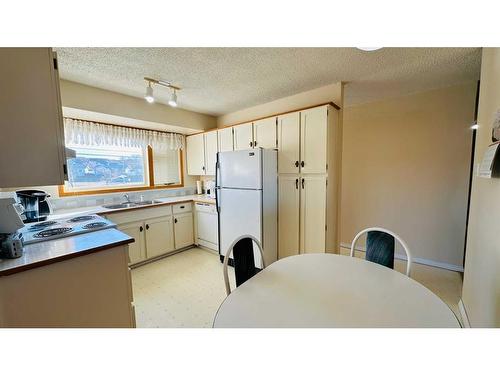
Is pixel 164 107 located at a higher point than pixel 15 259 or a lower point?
higher

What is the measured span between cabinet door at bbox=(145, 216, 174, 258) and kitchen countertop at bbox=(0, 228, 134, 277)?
Result: 4.59 feet

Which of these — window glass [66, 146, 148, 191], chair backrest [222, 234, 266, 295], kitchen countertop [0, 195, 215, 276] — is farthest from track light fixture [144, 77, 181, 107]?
chair backrest [222, 234, 266, 295]

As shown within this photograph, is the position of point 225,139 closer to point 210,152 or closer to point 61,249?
point 210,152

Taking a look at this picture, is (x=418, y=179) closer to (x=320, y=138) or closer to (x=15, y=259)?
(x=320, y=138)

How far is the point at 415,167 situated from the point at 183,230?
3.53m

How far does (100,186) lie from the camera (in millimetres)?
3031

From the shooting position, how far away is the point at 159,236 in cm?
304

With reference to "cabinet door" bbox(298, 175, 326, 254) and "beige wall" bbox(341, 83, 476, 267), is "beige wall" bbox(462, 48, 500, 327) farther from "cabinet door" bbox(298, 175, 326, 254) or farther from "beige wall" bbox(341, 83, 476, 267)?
"cabinet door" bbox(298, 175, 326, 254)

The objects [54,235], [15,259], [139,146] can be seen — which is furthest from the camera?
[139,146]

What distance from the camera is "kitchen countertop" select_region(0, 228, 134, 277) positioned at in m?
1.07

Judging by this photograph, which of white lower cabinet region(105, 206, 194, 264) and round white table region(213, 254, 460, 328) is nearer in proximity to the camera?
round white table region(213, 254, 460, 328)

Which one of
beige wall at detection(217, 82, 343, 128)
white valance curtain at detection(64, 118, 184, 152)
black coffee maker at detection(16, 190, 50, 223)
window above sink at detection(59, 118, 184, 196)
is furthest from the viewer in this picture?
window above sink at detection(59, 118, 184, 196)
